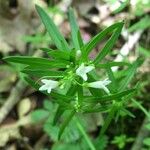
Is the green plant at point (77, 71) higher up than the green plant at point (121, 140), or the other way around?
the green plant at point (77, 71)

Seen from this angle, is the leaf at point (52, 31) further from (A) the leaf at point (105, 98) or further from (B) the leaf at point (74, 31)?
(A) the leaf at point (105, 98)

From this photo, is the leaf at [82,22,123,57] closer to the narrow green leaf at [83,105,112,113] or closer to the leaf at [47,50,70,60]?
the leaf at [47,50,70,60]

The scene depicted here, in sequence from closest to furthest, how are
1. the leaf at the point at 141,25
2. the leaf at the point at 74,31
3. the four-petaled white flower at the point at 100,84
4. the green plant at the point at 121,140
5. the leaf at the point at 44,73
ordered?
the four-petaled white flower at the point at 100,84
the leaf at the point at 44,73
the leaf at the point at 74,31
the green plant at the point at 121,140
the leaf at the point at 141,25

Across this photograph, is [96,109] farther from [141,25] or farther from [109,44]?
[141,25]

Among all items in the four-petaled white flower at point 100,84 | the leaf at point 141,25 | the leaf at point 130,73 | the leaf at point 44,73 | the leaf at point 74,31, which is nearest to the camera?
the four-petaled white flower at point 100,84

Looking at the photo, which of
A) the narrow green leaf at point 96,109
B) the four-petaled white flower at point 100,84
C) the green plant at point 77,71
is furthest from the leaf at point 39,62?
the narrow green leaf at point 96,109

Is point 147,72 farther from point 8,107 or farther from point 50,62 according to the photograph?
point 50,62

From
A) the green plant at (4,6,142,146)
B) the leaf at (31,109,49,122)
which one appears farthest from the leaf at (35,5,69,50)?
the leaf at (31,109,49,122)

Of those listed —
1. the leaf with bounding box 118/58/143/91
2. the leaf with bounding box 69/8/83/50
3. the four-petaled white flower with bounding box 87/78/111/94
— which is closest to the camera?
the four-petaled white flower with bounding box 87/78/111/94

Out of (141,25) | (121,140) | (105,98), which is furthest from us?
(141,25)

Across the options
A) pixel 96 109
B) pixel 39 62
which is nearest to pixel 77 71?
pixel 39 62

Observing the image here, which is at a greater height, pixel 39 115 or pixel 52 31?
pixel 52 31
